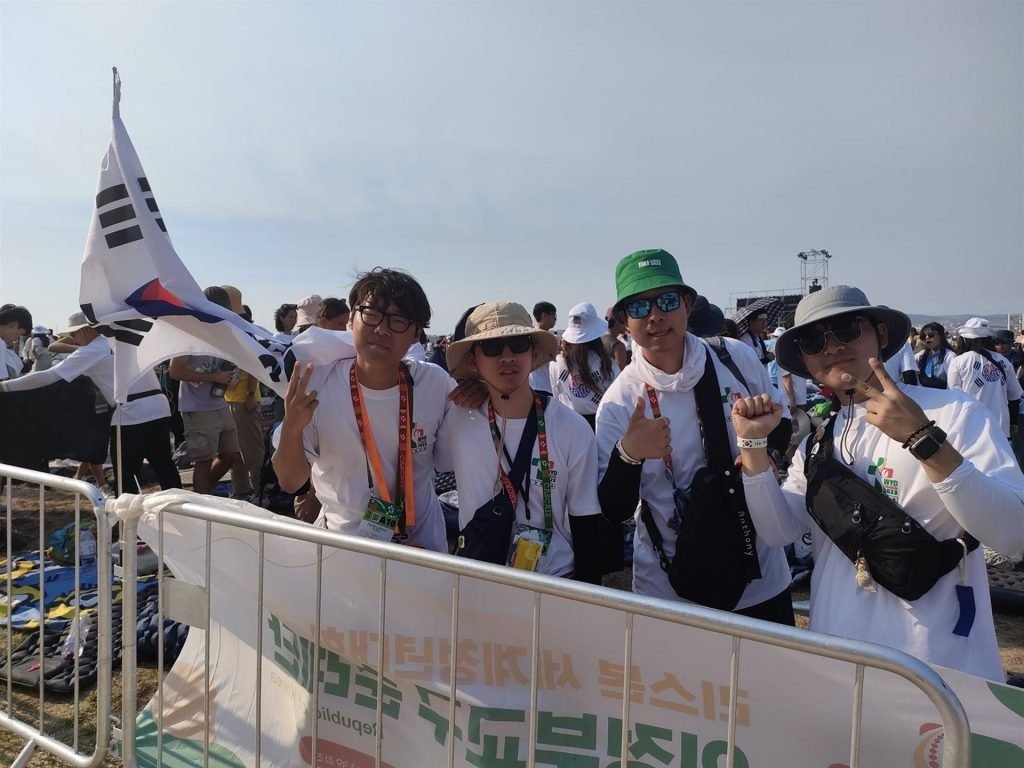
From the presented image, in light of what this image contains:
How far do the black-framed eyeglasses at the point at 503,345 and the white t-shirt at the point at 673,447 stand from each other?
460 mm

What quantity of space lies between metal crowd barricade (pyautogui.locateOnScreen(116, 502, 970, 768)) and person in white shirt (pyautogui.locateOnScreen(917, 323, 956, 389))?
10.1m

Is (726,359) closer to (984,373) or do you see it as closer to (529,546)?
(529,546)

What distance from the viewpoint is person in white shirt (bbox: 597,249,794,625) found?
237cm

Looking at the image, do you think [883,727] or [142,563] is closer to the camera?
[883,727]

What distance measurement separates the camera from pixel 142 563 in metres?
4.68

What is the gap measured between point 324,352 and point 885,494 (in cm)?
210

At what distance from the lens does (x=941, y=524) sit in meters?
1.76

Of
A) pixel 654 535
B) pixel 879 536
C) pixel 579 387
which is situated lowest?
pixel 654 535

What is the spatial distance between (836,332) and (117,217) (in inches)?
114

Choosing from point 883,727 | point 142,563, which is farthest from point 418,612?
point 142,563

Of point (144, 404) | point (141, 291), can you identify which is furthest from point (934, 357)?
point (141, 291)

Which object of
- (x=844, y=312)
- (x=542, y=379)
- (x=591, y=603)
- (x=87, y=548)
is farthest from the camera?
(x=542, y=379)

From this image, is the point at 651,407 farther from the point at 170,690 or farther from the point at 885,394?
the point at 170,690

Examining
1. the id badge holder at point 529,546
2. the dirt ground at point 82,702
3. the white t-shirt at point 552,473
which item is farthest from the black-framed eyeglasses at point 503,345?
the dirt ground at point 82,702
